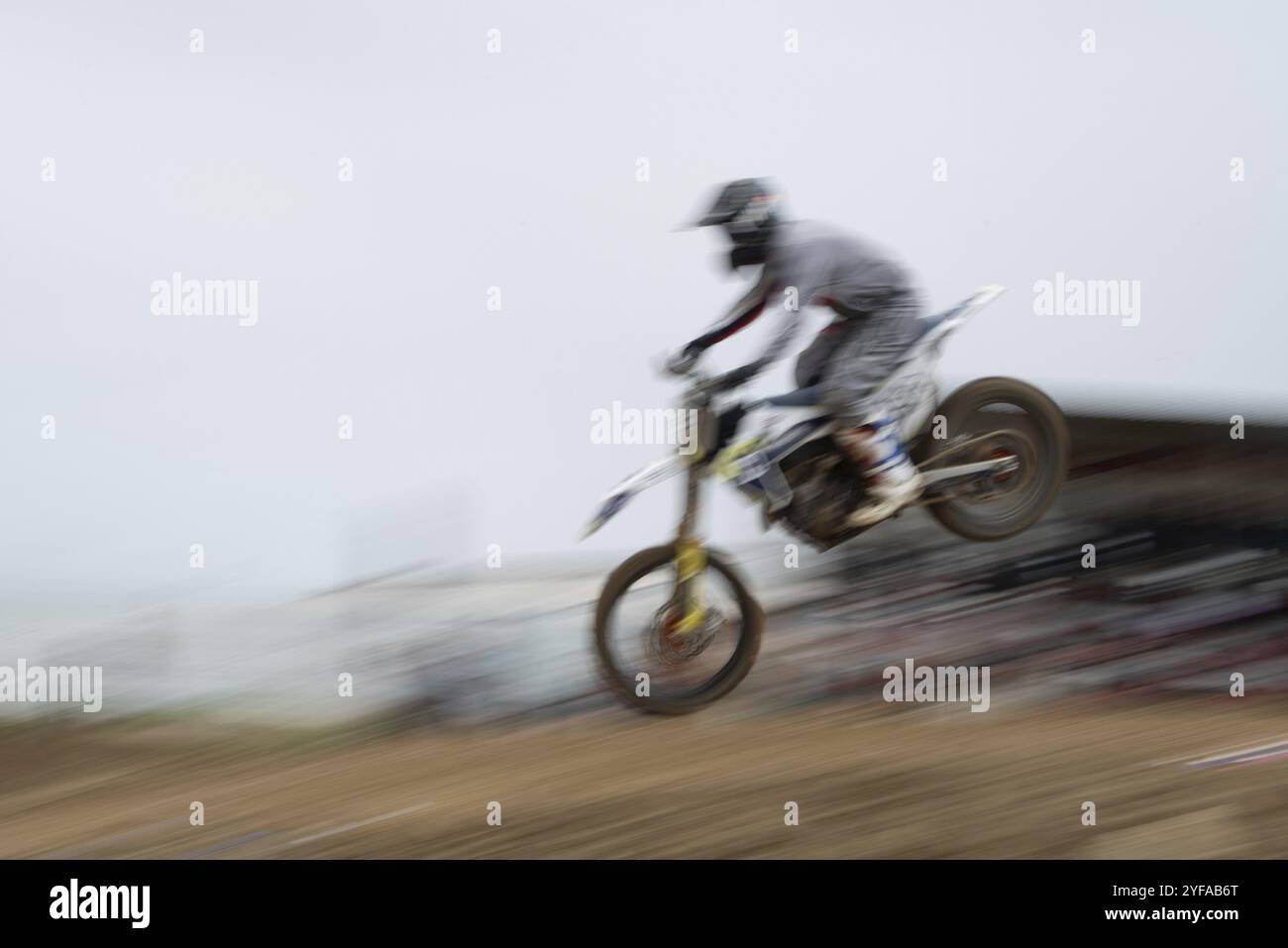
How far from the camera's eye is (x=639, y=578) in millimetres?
4648

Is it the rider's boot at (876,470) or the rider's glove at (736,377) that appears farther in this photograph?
the rider's boot at (876,470)

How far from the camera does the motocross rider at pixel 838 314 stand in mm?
4480

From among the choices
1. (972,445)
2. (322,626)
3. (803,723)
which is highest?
(972,445)

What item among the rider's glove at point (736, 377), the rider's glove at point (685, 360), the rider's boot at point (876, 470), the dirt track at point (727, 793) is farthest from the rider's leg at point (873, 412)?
the dirt track at point (727, 793)

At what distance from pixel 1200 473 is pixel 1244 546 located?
1.70ft

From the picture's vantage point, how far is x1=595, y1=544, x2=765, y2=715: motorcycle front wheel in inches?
182

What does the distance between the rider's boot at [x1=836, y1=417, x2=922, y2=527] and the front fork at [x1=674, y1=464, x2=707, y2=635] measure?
69 centimetres

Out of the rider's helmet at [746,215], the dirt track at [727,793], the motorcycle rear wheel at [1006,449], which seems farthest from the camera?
the motorcycle rear wheel at [1006,449]

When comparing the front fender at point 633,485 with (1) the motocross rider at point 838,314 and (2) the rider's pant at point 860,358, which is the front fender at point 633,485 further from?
(2) the rider's pant at point 860,358

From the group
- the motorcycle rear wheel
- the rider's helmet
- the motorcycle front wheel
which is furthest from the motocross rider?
the motorcycle front wheel

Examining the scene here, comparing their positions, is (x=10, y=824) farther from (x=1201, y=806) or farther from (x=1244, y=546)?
(x=1244, y=546)

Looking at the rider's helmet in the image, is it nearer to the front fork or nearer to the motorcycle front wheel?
the front fork

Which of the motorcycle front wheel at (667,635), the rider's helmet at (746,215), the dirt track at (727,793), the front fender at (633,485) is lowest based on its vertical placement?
the dirt track at (727,793)

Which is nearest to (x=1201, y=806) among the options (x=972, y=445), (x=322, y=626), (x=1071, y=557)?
(x=972, y=445)
